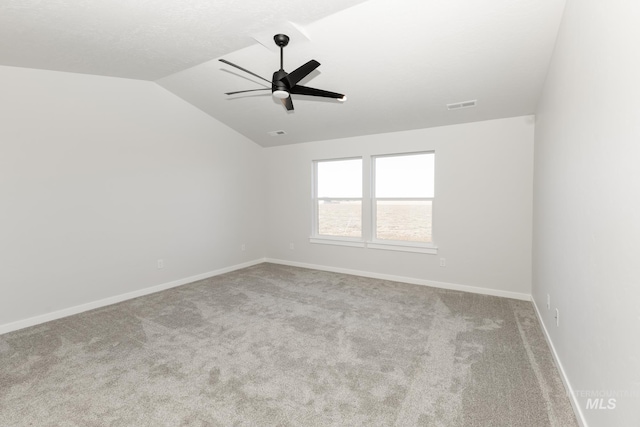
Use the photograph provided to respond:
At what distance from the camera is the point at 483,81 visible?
318 centimetres

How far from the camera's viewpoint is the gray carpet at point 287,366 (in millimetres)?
1866

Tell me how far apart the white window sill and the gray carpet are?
0.86 metres

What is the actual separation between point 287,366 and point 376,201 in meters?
3.30

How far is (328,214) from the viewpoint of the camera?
5699 millimetres

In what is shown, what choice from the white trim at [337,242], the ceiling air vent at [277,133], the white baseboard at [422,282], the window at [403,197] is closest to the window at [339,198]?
the white trim at [337,242]

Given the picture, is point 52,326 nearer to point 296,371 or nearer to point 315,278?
point 296,371

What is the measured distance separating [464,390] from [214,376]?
181cm

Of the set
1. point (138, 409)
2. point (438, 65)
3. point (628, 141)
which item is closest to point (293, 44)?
point (438, 65)

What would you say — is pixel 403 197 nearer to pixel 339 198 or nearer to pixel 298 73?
pixel 339 198

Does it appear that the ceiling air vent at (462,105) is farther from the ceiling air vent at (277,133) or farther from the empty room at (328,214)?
the ceiling air vent at (277,133)

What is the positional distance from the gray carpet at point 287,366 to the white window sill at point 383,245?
860mm

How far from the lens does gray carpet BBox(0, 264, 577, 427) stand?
1.87 meters

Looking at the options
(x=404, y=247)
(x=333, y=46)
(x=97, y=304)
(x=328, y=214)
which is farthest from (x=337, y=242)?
(x=97, y=304)

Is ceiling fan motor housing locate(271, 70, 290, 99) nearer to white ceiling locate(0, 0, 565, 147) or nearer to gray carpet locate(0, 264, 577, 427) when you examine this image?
white ceiling locate(0, 0, 565, 147)
